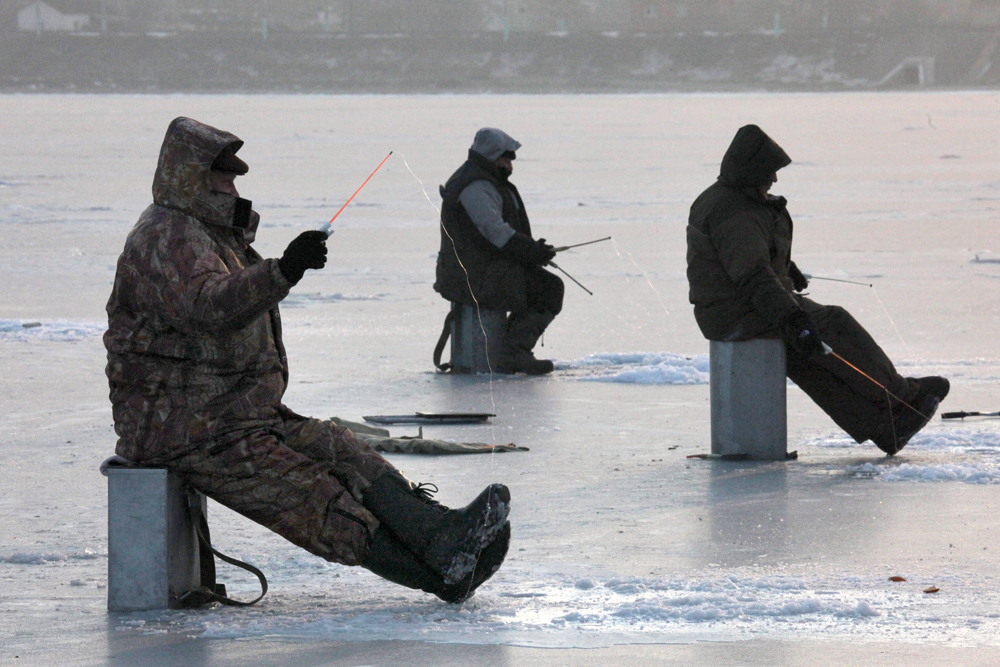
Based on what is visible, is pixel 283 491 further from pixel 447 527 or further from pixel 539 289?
pixel 539 289

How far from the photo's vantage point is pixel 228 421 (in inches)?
165

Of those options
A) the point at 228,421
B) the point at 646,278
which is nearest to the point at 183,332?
the point at 228,421

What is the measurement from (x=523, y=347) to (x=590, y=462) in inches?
95.4

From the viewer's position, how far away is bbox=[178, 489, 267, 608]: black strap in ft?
14.1

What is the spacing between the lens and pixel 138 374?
4148mm

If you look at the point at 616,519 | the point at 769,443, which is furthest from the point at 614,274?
the point at 616,519

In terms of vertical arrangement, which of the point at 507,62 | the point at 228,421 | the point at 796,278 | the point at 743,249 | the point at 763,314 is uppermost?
the point at 507,62

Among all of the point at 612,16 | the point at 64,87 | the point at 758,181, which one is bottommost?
the point at 758,181

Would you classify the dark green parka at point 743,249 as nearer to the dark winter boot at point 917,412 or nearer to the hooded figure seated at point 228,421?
the dark winter boot at point 917,412

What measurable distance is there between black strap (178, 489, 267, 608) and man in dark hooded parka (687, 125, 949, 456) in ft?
8.30

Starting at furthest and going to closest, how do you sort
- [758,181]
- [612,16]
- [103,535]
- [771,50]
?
1. [612,16]
2. [771,50]
3. [758,181]
4. [103,535]

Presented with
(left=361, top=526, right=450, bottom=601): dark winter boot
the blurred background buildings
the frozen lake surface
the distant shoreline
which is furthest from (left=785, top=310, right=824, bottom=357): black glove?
the blurred background buildings

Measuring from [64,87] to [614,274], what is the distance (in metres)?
77.2

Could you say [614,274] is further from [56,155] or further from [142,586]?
[56,155]
